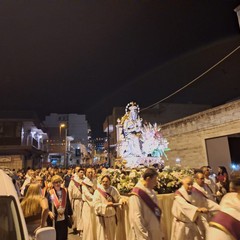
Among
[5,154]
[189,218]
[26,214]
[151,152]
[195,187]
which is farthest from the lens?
[5,154]

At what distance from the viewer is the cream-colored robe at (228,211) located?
232cm

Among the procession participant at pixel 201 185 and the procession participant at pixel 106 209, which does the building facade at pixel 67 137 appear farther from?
the procession participant at pixel 201 185

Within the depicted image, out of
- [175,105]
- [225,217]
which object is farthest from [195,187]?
[175,105]

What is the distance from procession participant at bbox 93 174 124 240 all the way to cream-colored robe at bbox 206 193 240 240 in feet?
11.8

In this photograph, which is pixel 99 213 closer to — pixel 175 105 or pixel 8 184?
pixel 8 184

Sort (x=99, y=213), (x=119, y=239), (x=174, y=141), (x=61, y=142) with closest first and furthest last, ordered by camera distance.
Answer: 1. (x=99, y=213)
2. (x=119, y=239)
3. (x=174, y=141)
4. (x=61, y=142)

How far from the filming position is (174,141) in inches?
766

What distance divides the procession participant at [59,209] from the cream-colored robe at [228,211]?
14.5 feet

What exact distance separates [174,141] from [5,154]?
975 inches

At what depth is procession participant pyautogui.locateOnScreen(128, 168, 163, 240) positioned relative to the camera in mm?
4324

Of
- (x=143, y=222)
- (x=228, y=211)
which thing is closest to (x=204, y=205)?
(x=143, y=222)

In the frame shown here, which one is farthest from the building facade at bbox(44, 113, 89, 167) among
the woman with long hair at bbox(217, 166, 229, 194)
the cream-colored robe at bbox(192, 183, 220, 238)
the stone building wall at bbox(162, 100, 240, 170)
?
the cream-colored robe at bbox(192, 183, 220, 238)

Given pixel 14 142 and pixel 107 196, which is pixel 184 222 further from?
pixel 14 142

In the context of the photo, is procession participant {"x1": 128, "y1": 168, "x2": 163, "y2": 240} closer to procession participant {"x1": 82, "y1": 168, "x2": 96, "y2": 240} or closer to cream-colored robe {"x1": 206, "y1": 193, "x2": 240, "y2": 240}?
cream-colored robe {"x1": 206, "y1": 193, "x2": 240, "y2": 240}
